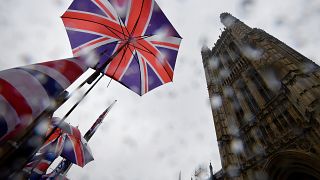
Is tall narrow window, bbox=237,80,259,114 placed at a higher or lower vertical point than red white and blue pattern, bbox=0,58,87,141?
higher

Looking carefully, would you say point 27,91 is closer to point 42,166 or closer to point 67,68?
point 67,68

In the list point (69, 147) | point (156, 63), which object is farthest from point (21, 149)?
point (69, 147)

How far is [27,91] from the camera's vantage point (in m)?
3.66

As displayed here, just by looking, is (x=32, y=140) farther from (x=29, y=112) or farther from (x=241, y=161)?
(x=241, y=161)

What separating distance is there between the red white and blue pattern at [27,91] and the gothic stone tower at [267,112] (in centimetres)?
1356

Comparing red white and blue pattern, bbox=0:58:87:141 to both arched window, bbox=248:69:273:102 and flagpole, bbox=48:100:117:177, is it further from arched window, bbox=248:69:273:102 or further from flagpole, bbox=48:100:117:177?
arched window, bbox=248:69:273:102

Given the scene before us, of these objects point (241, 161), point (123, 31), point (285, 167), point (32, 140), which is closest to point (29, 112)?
point (32, 140)

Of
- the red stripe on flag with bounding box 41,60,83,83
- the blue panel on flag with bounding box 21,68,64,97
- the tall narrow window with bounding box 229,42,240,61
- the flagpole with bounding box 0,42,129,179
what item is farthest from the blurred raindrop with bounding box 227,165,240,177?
the flagpole with bounding box 0,42,129,179

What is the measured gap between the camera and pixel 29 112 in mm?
3510

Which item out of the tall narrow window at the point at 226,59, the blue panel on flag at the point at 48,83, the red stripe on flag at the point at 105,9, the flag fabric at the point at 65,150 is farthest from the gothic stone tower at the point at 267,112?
the blue panel on flag at the point at 48,83

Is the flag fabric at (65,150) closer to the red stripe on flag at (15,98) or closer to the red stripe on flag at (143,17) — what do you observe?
the red stripe on flag at (143,17)

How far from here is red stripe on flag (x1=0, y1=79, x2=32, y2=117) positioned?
336cm

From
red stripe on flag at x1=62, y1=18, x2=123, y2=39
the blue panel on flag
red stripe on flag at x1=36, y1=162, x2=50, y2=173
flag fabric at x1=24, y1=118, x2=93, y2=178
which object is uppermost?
red stripe on flag at x1=62, y1=18, x2=123, y2=39

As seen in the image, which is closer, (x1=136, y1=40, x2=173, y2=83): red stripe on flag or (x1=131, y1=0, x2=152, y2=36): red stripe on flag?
(x1=131, y1=0, x2=152, y2=36): red stripe on flag
